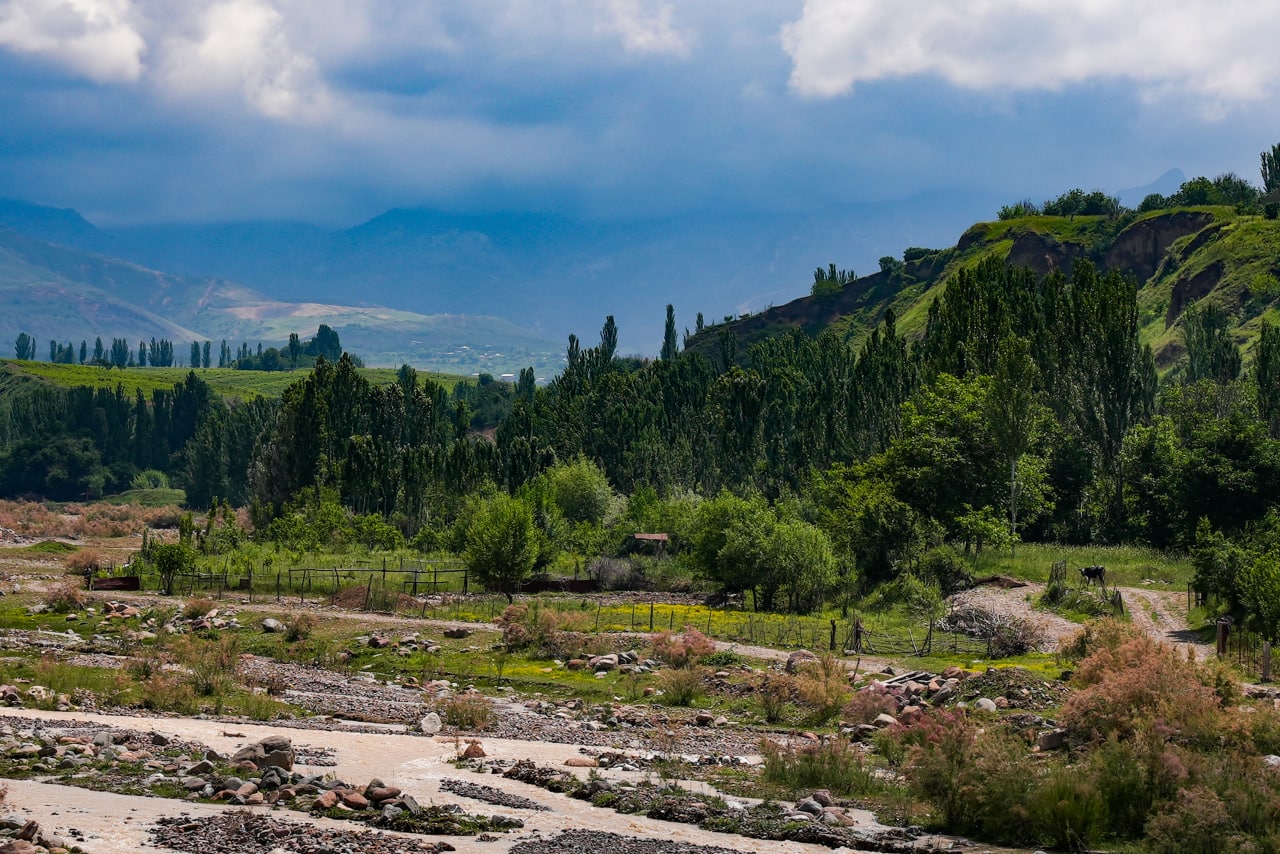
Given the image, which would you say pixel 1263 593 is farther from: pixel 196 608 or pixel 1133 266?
pixel 1133 266

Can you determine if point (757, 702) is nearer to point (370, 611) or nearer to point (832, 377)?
point (370, 611)

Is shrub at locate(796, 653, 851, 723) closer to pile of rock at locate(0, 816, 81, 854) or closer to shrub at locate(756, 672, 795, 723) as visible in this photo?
shrub at locate(756, 672, 795, 723)

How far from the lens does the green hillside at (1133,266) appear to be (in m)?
119

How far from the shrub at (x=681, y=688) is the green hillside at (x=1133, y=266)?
198 feet

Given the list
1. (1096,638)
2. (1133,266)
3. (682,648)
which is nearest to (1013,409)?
(682,648)

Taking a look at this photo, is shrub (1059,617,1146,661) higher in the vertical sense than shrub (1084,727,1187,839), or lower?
higher

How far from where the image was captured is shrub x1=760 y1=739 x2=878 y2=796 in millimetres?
23969

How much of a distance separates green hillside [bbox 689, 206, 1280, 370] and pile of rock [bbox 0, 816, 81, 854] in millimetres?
77272

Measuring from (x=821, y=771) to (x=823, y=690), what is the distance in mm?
6602

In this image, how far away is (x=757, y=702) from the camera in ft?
106

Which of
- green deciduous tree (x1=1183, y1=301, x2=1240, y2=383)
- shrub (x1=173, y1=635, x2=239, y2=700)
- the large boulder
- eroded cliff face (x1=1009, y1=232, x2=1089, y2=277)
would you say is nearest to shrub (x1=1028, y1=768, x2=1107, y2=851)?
the large boulder

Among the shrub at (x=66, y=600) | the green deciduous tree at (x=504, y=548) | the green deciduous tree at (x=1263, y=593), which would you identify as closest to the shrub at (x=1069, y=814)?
the green deciduous tree at (x=1263, y=593)

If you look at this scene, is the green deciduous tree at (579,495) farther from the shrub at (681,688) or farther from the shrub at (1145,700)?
the shrub at (1145,700)

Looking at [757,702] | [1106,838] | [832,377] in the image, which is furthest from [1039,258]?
[1106,838]
